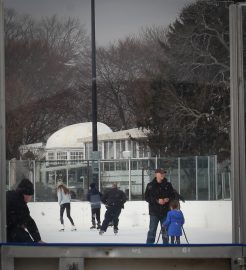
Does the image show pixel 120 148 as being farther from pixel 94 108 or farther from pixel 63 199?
pixel 63 199

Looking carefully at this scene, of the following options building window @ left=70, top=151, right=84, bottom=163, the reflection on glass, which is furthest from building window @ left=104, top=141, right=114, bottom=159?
building window @ left=70, top=151, right=84, bottom=163

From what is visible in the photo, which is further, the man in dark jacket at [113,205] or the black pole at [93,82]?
the black pole at [93,82]

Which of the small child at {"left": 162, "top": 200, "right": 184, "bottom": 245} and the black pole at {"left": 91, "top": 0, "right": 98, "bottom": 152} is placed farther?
the black pole at {"left": 91, "top": 0, "right": 98, "bottom": 152}

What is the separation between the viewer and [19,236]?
11.2 feet

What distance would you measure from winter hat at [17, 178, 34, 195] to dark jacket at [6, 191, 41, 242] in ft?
0.08

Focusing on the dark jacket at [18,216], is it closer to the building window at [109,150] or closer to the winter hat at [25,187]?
the winter hat at [25,187]

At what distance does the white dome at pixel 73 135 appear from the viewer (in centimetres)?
338

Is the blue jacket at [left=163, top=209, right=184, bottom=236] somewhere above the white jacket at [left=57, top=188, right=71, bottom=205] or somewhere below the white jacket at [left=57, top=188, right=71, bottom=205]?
below

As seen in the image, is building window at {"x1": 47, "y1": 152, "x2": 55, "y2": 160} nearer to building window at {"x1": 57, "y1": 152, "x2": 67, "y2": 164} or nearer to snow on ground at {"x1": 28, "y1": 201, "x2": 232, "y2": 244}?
building window at {"x1": 57, "y1": 152, "x2": 67, "y2": 164}

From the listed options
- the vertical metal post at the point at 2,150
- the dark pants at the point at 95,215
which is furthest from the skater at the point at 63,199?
the vertical metal post at the point at 2,150

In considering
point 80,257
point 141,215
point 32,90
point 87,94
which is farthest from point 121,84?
point 80,257

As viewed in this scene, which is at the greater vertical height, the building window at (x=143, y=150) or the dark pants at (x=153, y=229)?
the building window at (x=143, y=150)

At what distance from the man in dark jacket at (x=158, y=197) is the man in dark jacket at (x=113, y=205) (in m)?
0.15

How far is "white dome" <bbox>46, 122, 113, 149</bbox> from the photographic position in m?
3.38
